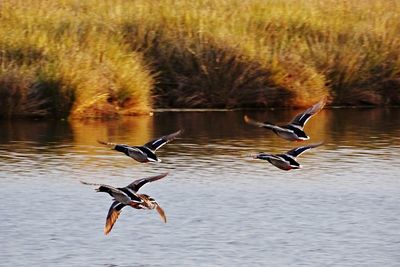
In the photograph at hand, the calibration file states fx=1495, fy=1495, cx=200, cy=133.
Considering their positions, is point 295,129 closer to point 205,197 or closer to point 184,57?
point 205,197

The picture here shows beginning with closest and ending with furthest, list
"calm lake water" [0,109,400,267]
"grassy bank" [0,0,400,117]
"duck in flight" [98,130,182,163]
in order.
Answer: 1. "duck in flight" [98,130,182,163]
2. "calm lake water" [0,109,400,267]
3. "grassy bank" [0,0,400,117]

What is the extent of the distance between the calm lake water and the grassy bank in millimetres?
508

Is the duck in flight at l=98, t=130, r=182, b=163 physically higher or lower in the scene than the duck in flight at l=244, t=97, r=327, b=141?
lower

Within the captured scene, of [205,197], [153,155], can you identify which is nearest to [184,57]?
[205,197]

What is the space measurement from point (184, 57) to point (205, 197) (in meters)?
6.81

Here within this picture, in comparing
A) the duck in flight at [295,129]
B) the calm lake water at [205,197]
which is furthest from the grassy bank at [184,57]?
the duck in flight at [295,129]

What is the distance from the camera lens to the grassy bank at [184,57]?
1816 cm

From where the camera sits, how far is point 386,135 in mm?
17156

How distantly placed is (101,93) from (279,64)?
282cm

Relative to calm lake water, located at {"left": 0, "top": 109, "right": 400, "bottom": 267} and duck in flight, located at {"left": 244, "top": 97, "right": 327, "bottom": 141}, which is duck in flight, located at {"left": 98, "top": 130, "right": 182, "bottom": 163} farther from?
calm lake water, located at {"left": 0, "top": 109, "right": 400, "bottom": 267}

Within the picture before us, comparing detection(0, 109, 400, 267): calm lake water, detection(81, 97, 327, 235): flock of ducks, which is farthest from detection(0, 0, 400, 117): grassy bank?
detection(81, 97, 327, 235): flock of ducks

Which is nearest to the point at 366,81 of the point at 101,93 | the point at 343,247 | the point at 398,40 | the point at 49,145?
the point at 398,40

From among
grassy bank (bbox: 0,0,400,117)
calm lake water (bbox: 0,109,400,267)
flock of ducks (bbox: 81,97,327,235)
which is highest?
grassy bank (bbox: 0,0,400,117)

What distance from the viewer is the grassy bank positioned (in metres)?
18.2
